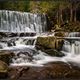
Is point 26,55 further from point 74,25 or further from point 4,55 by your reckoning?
point 74,25

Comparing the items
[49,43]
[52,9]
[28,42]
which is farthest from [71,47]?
[52,9]

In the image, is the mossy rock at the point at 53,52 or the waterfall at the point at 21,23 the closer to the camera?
the mossy rock at the point at 53,52

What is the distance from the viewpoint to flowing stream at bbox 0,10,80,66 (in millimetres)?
2463

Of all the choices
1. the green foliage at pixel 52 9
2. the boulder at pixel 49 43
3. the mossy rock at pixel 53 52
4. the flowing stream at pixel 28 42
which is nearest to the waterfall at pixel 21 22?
the flowing stream at pixel 28 42

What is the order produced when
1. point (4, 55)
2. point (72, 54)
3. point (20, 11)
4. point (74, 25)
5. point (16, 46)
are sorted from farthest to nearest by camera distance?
1. point (20, 11)
2. point (74, 25)
3. point (16, 46)
4. point (72, 54)
5. point (4, 55)

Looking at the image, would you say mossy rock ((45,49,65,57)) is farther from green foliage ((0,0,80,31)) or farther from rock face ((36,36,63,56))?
green foliage ((0,0,80,31))

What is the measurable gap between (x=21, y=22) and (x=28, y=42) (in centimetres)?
184

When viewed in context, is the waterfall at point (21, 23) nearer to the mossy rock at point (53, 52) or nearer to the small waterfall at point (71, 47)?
the small waterfall at point (71, 47)

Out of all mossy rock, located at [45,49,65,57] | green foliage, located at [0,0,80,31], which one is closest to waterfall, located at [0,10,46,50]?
green foliage, located at [0,0,80,31]

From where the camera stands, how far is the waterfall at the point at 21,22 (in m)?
4.79

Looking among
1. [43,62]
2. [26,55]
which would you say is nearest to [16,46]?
[26,55]

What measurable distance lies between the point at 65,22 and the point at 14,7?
4.19 feet

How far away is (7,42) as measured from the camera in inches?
126

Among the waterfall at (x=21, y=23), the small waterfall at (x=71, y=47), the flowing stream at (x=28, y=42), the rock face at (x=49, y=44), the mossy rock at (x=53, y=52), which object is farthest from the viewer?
the waterfall at (x=21, y=23)
